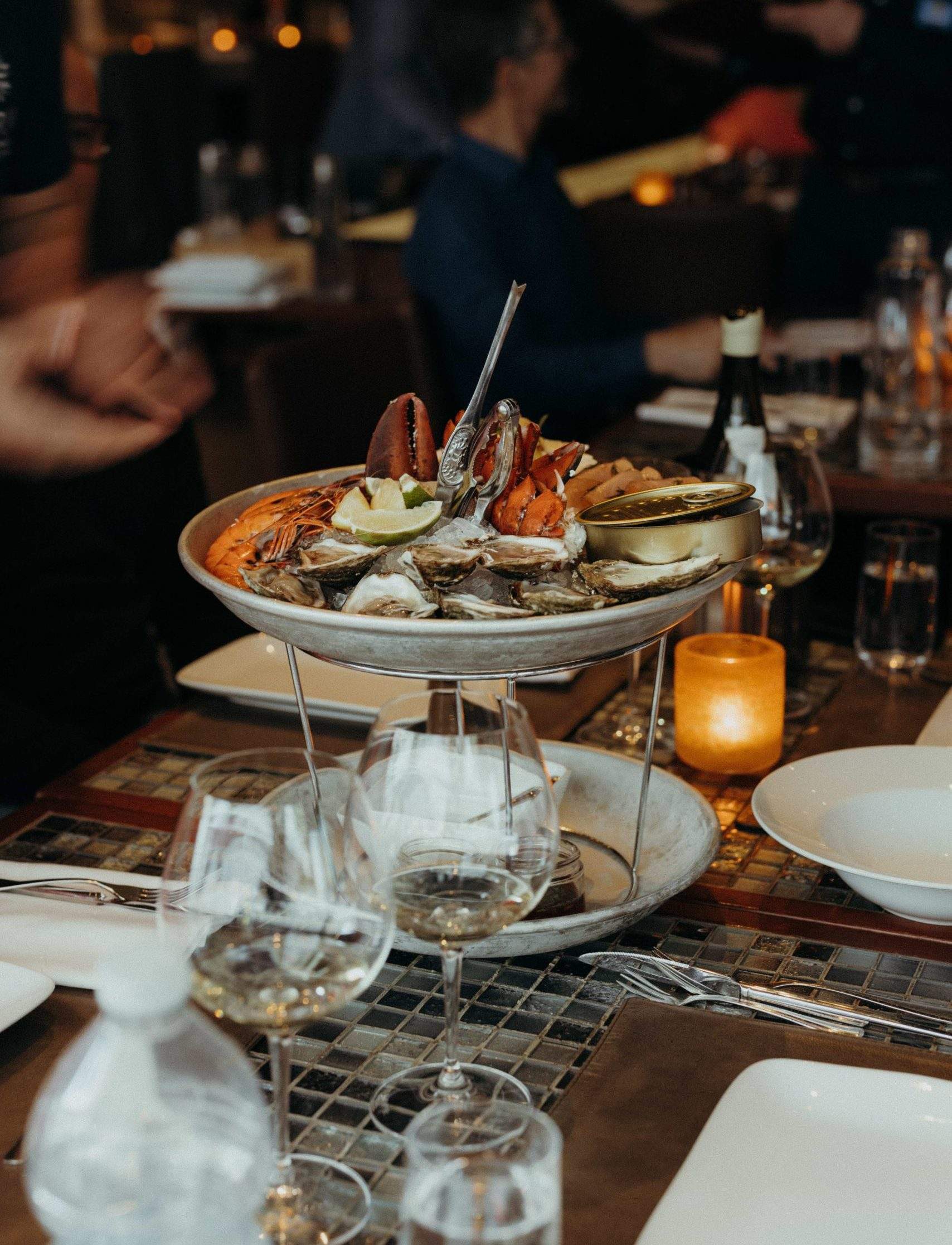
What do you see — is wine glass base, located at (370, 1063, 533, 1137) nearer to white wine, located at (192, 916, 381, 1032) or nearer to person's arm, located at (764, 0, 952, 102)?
white wine, located at (192, 916, 381, 1032)

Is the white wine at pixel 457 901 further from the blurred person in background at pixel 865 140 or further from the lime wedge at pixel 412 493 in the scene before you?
the blurred person in background at pixel 865 140

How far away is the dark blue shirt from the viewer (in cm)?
250

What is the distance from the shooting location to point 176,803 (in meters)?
1.03

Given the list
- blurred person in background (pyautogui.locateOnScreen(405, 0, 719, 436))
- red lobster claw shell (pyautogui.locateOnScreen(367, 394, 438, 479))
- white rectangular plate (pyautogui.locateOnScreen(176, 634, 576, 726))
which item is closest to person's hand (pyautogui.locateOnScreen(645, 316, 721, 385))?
blurred person in background (pyautogui.locateOnScreen(405, 0, 719, 436))

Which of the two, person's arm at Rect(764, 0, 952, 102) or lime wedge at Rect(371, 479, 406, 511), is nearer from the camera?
lime wedge at Rect(371, 479, 406, 511)

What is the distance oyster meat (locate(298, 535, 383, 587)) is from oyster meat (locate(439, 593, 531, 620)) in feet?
0.17

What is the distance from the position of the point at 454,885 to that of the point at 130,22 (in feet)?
22.6

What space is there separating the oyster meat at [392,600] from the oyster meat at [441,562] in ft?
0.04

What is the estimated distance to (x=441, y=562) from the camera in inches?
30.0

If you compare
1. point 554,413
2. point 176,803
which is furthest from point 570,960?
point 554,413

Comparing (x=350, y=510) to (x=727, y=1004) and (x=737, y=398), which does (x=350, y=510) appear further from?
(x=737, y=398)

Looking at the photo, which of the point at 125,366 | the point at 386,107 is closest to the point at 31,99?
the point at 125,366

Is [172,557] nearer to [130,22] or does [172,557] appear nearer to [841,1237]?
[841,1237]

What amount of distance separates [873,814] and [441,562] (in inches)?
15.1
